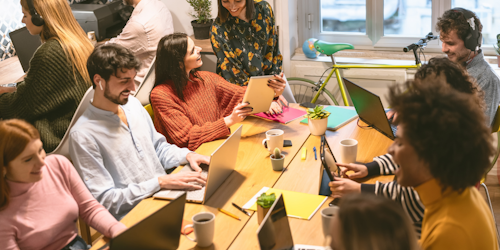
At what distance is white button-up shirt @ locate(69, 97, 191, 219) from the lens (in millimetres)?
1767

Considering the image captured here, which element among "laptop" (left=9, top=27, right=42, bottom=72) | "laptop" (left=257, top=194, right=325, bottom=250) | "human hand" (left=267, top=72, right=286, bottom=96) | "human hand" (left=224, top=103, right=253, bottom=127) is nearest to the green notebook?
"human hand" (left=267, top=72, right=286, bottom=96)

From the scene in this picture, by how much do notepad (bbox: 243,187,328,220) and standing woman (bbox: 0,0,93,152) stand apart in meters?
1.31

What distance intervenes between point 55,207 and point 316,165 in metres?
1.05

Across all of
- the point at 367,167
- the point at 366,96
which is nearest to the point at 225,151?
the point at 367,167

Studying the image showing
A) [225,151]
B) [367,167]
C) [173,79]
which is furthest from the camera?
[173,79]

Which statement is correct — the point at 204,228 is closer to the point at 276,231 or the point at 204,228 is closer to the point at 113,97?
the point at 276,231

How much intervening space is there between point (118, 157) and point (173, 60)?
2.24 feet

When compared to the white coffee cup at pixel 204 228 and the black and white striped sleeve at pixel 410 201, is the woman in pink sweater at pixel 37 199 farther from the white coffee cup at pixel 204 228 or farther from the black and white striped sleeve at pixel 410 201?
the black and white striped sleeve at pixel 410 201

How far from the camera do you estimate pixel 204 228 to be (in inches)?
54.8

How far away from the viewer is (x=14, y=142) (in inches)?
56.9

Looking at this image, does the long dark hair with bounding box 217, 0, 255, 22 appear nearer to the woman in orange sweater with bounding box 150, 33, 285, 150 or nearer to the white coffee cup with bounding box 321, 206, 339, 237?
the woman in orange sweater with bounding box 150, 33, 285, 150

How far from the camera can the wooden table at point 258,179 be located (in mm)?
1466

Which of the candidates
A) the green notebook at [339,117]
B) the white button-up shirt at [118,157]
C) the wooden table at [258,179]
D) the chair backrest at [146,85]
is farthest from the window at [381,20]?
the white button-up shirt at [118,157]

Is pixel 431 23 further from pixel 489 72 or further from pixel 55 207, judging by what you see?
pixel 55 207
